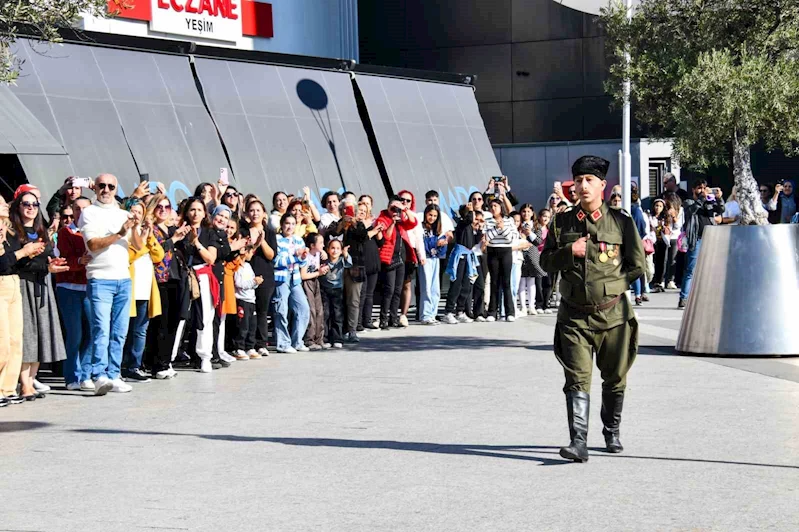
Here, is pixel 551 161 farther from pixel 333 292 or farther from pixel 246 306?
pixel 246 306

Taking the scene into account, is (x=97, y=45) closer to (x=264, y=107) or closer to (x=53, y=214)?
(x=264, y=107)

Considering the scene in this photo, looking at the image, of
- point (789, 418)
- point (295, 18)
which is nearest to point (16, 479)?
point (789, 418)

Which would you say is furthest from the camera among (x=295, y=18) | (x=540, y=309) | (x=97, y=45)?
(x=295, y=18)

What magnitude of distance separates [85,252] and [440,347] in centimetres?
491

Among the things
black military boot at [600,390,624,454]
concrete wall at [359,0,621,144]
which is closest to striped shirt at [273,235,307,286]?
black military boot at [600,390,624,454]

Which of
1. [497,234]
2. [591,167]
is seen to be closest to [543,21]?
[497,234]

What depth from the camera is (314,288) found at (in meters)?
15.8

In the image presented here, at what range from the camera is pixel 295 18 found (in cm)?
3297

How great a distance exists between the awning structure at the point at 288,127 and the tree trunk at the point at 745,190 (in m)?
7.34

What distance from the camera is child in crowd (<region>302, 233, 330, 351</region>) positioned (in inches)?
613

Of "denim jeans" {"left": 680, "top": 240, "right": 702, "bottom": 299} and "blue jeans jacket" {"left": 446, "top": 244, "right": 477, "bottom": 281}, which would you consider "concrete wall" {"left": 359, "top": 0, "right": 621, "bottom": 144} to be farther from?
"blue jeans jacket" {"left": 446, "top": 244, "right": 477, "bottom": 281}

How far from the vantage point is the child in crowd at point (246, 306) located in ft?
47.2

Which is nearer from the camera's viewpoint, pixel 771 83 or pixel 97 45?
pixel 771 83

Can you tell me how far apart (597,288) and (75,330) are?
554cm
